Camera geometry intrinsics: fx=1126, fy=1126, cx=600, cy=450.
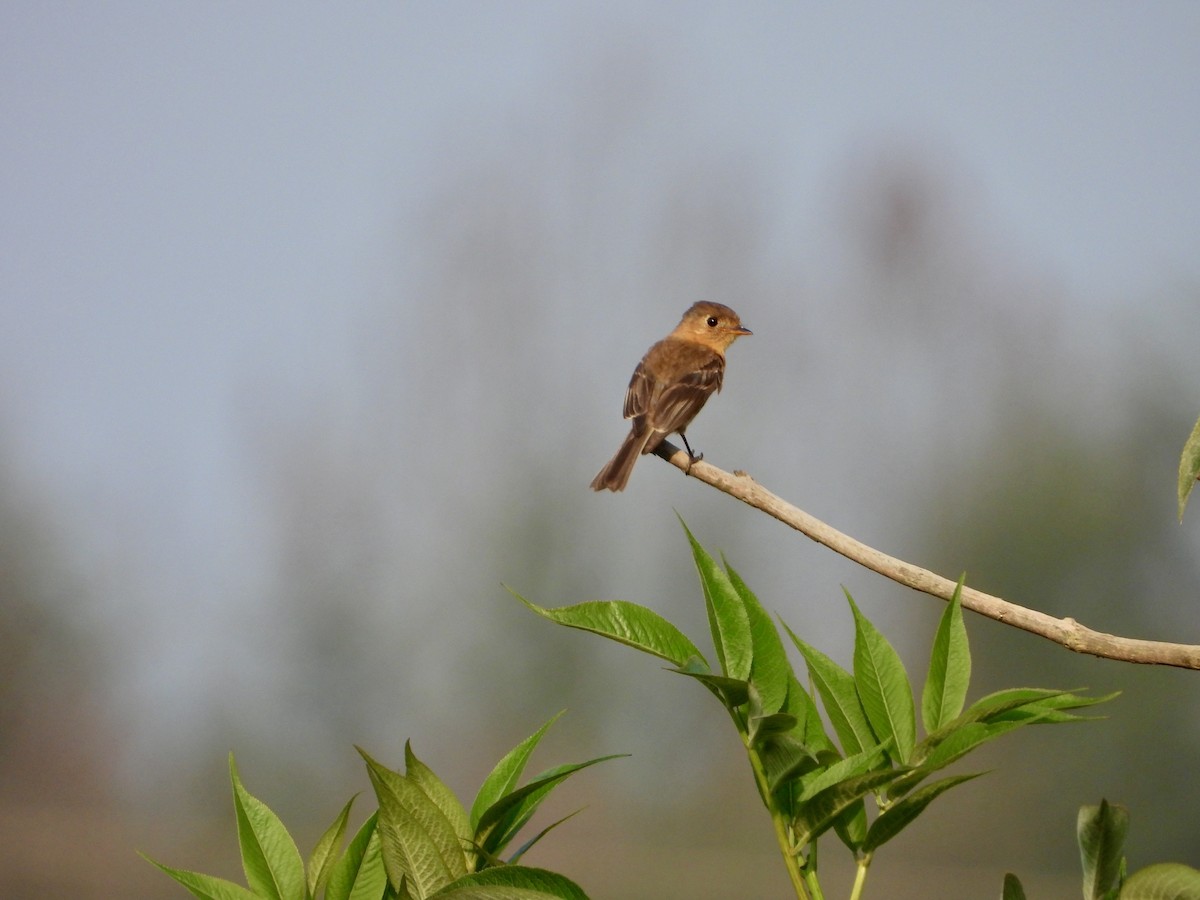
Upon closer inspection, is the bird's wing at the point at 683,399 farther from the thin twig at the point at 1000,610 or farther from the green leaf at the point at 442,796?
the green leaf at the point at 442,796

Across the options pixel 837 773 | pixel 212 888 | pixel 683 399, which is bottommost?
pixel 212 888

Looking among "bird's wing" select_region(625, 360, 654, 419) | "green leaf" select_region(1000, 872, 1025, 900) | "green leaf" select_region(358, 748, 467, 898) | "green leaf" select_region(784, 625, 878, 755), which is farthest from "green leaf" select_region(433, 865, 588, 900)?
"bird's wing" select_region(625, 360, 654, 419)

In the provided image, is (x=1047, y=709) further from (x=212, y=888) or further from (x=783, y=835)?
(x=212, y=888)

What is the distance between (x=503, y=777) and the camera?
5.63 feet

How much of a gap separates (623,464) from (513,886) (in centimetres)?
512

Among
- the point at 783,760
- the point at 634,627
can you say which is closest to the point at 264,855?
the point at 634,627

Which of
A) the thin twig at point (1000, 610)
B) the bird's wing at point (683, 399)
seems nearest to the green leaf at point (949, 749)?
the thin twig at point (1000, 610)

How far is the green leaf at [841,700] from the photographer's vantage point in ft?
4.95

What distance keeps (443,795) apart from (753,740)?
1.63 feet

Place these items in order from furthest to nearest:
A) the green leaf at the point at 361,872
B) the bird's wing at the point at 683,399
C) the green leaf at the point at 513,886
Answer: the bird's wing at the point at 683,399, the green leaf at the point at 361,872, the green leaf at the point at 513,886

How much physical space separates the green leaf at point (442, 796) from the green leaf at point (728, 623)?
46 centimetres

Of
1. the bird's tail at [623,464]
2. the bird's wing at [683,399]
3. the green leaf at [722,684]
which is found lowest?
the green leaf at [722,684]

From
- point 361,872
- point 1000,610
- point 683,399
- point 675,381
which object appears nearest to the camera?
point 361,872

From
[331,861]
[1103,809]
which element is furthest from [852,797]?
[331,861]
